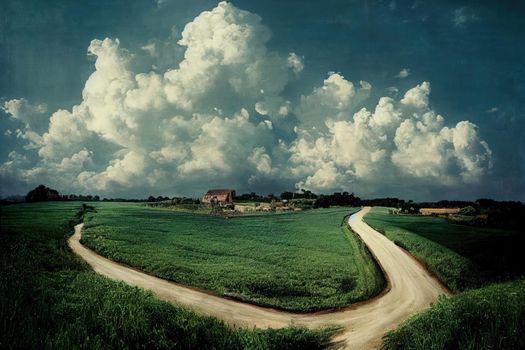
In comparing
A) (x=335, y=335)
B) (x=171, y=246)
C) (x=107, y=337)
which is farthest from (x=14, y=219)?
(x=335, y=335)

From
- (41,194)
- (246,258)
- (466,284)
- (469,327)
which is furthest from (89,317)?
(41,194)

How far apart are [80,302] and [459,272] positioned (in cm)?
2342

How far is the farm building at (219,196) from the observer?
55706 millimetres

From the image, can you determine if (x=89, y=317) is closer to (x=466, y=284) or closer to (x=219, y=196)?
(x=466, y=284)

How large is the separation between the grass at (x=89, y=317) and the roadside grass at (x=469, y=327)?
11.7 ft

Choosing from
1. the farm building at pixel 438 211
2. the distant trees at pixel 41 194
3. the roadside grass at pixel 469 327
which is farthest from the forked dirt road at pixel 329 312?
the farm building at pixel 438 211

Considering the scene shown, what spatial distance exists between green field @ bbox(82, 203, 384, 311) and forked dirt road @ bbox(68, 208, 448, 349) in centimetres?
63

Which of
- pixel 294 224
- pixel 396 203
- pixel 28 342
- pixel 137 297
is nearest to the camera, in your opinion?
pixel 28 342

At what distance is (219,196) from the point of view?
188ft

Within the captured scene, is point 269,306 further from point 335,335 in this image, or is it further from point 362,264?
point 362,264

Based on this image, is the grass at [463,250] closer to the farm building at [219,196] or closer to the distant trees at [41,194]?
the farm building at [219,196]

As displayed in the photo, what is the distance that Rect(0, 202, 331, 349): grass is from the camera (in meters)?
9.56

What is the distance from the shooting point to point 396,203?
2744 inches

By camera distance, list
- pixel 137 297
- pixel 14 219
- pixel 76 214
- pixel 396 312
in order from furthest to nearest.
→ pixel 76 214, pixel 14 219, pixel 396 312, pixel 137 297
